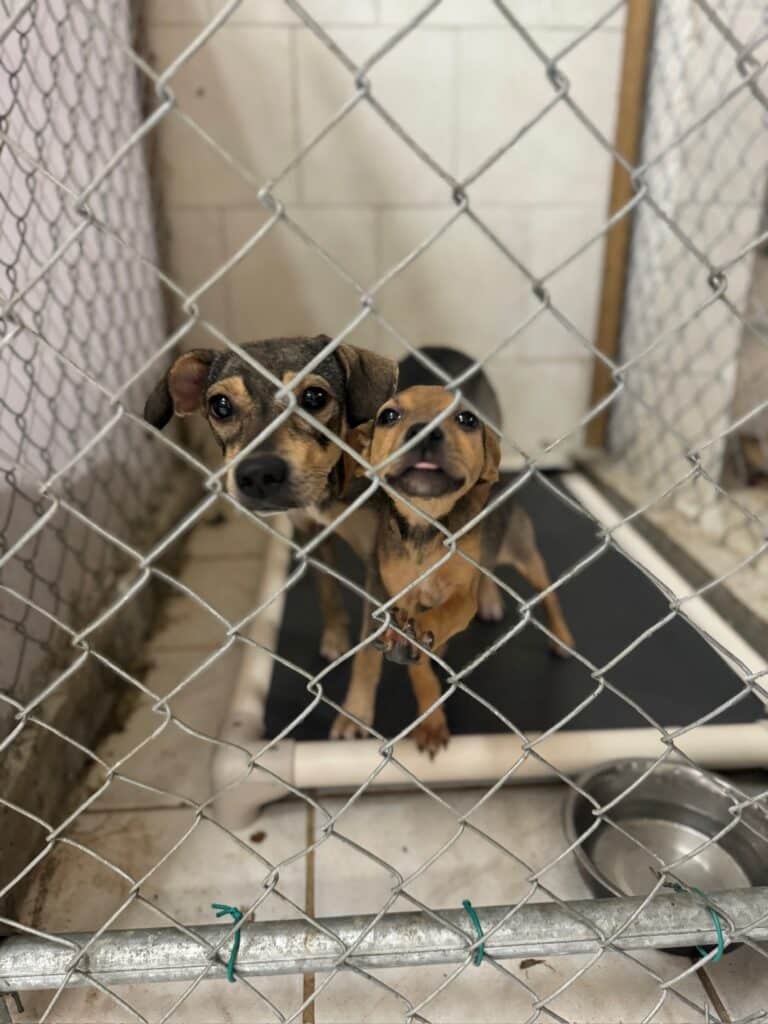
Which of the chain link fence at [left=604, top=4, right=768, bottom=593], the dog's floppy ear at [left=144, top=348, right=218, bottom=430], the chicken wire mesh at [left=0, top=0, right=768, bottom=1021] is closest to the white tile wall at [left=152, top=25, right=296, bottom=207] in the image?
the chicken wire mesh at [left=0, top=0, right=768, bottom=1021]

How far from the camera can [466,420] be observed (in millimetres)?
1028

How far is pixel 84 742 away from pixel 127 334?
1.17 m

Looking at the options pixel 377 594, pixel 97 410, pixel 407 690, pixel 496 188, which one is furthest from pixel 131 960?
pixel 496 188

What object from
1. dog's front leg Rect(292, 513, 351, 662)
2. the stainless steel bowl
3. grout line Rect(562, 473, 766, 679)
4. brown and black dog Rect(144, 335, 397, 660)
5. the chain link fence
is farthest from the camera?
the chain link fence

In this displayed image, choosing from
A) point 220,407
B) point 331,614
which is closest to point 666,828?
point 331,614

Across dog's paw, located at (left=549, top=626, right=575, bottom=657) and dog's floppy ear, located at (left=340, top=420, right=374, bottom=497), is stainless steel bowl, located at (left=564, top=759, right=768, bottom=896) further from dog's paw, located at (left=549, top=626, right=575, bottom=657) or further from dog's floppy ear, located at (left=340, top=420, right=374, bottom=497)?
dog's floppy ear, located at (left=340, top=420, right=374, bottom=497)

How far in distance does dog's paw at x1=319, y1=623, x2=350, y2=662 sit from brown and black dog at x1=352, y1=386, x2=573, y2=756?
371 mm

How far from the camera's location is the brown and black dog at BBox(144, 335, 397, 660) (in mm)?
1071

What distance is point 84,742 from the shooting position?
1589mm

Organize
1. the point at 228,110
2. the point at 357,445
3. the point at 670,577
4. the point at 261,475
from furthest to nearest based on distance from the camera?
the point at 228,110 → the point at 670,577 → the point at 357,445 → the point at 261,475

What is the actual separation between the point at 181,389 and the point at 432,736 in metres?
0.78

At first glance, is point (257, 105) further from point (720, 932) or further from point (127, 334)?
point (720, 932)

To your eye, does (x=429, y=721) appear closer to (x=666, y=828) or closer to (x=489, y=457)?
(x=666, y=828)

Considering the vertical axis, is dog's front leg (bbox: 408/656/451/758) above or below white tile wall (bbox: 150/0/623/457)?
below
